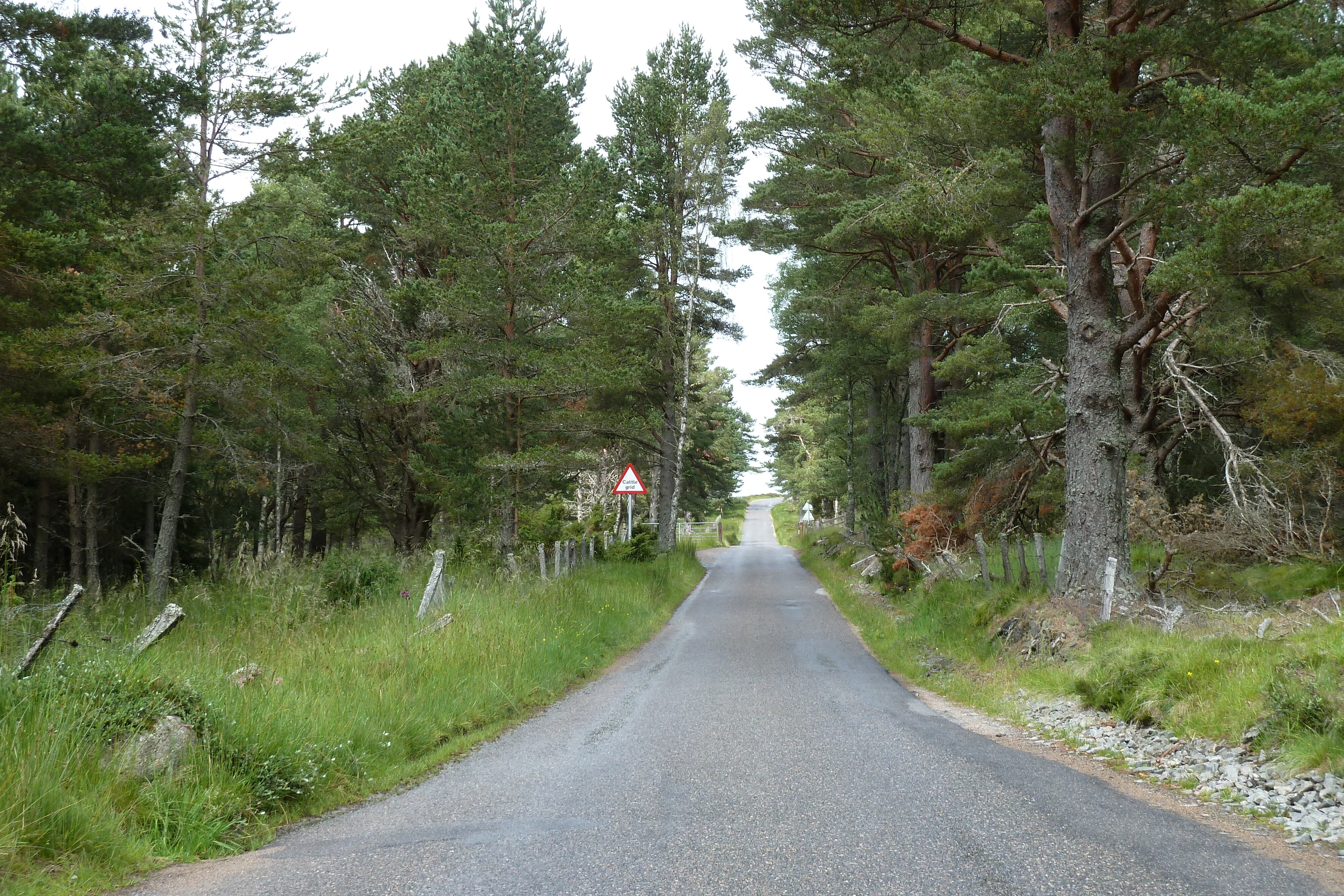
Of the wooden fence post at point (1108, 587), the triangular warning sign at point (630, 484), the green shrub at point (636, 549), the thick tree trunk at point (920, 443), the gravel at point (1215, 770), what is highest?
the thick tree trunk at point (920, 443)

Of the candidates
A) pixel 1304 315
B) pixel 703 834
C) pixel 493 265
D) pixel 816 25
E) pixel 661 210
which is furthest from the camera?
pixel 661 210

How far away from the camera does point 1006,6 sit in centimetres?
1170

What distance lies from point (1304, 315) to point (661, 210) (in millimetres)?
17009

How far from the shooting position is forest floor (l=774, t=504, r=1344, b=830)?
5492mm

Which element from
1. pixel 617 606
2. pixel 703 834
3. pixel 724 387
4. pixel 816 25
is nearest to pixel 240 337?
pixel 617 606

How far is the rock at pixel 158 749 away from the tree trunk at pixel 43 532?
14.5m

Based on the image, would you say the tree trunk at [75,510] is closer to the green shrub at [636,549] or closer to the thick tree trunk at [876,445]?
the green shrub at [636,549]

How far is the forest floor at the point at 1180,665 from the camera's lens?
549 cm

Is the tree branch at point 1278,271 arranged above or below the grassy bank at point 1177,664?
above

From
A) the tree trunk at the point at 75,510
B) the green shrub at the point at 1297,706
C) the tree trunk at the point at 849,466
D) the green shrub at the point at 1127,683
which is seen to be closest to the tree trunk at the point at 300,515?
the tree trunk at the point at 75,510

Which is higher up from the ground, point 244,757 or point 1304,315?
point 1304,315

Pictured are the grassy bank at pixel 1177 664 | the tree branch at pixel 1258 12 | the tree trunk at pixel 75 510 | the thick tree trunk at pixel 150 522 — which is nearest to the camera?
the grassy bank at pixel 1177 664

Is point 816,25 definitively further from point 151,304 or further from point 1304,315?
point 151,304

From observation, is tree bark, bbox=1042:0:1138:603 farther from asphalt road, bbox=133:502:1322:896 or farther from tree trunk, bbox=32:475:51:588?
tree trunk, bbox=32:475:51:588
